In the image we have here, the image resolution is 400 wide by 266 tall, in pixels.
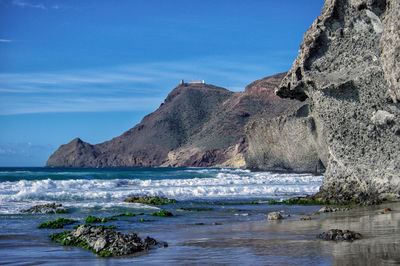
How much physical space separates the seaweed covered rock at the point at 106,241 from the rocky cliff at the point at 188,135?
87.4 meters

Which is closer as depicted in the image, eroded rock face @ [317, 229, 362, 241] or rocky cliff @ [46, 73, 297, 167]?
eroded rock face @ [317, 229, 362, 241]

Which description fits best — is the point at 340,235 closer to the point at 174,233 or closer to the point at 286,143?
the point at 174,233

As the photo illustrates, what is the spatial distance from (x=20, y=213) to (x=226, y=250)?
9216 mm

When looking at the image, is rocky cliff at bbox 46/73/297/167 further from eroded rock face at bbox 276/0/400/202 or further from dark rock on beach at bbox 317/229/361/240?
dark rock on beach at bbox 317/229/361/240

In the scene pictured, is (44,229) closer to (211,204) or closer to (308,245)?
(308,245)

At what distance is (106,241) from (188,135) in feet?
437

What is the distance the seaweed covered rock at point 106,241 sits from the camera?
759 cm

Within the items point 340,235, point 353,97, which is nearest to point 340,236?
point 340,235

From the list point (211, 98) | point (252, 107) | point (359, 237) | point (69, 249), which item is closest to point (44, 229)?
point (69, 249)

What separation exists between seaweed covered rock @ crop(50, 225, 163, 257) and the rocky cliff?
87408 millimetres

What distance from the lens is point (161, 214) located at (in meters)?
14.2

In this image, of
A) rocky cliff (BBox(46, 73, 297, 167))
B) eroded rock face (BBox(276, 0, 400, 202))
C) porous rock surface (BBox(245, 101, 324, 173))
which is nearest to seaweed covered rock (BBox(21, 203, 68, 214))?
eroded rock face (BBox(276, 0, 400, 202))

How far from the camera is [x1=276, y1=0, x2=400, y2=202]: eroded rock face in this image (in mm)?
13688

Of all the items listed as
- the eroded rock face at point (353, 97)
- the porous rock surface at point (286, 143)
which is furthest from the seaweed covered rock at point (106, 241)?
the porous rock surface at point (286, 143)
